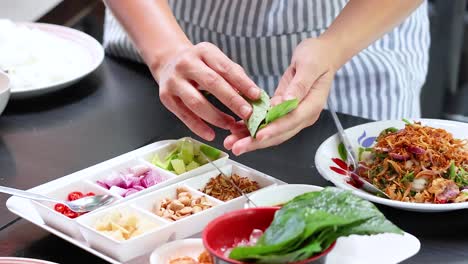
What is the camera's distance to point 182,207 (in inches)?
53.9

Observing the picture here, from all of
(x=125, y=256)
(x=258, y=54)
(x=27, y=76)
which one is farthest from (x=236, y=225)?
(x=27, y=76)

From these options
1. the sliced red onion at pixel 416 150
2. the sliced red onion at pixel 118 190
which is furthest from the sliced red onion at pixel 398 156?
the sliced red onion at pixel 118 190

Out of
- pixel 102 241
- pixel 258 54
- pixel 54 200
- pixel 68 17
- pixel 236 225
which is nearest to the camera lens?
pixel 236 225

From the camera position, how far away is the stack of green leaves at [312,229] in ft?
3.39

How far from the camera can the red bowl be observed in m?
1.14

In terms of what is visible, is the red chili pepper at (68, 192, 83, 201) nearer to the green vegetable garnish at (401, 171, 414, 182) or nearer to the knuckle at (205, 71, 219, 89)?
the knuckle at (205, 71, 219, 89)

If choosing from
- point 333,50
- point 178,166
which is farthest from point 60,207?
point 333,50

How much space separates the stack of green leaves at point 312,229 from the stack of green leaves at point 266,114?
0.30 metres

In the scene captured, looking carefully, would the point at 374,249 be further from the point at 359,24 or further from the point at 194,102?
the point at 359,24

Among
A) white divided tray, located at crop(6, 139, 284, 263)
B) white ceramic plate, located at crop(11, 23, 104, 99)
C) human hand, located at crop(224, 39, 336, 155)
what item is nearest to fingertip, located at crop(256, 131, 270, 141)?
human hand, located at crop(224, 39, 336, 155)

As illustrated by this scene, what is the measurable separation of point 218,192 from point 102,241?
249 millimetres

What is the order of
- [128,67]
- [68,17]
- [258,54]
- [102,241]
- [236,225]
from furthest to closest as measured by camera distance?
[68,17], [128,67], [258,54], [102,241], [236,225]

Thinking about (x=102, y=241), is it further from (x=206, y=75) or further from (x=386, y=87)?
(x=386, y=87)

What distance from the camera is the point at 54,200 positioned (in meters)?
1.38
